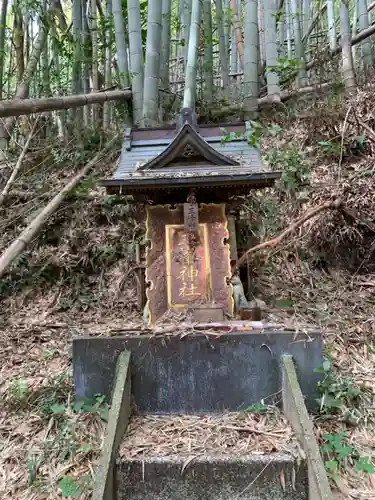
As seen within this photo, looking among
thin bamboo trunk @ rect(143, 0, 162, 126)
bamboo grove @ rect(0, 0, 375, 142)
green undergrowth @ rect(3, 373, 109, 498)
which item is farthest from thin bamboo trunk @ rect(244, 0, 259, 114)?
green undergrowth @ rect(3, 373, 109, 498)

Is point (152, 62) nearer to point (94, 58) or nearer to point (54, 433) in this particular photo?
point (94, 58)

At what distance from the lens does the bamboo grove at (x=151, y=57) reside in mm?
5695

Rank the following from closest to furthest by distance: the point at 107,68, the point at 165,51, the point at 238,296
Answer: the point at 238,296
the point at 165,51
the point at 107,68

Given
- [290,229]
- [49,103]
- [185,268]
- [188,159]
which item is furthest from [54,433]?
[49,103]

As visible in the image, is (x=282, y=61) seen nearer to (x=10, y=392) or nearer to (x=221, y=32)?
(x=221, y=32)

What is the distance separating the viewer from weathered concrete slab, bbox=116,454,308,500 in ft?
8.71

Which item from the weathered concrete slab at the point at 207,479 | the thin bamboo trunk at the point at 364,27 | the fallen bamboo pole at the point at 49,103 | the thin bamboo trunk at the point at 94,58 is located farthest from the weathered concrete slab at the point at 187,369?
the thin bamboo trunk at the point at 364,27


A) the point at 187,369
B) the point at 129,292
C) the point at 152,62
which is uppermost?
the point at 152,62

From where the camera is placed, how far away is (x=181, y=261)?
12.2ft

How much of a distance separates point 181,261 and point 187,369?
3.26ft

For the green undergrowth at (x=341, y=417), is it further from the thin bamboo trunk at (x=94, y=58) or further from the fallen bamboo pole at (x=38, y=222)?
the thin bamboo trunk at (x=94, y=58)

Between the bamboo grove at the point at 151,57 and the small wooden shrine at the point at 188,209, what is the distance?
5.46 feet

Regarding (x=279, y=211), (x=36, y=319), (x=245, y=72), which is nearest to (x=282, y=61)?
(x=245, y=72)

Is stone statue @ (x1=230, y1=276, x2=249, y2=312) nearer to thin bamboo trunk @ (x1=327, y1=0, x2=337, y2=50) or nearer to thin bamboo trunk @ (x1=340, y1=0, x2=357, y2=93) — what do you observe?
thin bamboo trunk @ (x1=340, y1=0, x2=357, y2=93)
